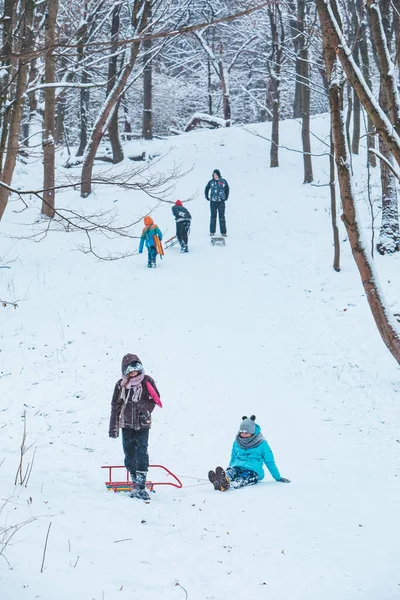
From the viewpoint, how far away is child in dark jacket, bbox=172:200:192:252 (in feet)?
55.2

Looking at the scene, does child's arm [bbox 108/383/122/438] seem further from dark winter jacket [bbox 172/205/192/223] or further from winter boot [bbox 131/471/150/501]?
dark winter jacket [bbox 172/205/192/223]

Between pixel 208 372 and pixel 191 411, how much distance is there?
1.49 m

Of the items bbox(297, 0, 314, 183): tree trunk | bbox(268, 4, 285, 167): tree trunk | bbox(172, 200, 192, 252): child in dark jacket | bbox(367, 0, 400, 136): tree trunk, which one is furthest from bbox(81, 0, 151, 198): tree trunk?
bbox(367, 0, 400, 136): tree trunk

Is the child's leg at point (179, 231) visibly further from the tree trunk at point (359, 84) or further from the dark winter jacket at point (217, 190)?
the tree trunk at point (359, 84)

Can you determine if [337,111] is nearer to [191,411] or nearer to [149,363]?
[191,411]

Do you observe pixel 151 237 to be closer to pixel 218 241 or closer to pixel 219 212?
pixel 218 241

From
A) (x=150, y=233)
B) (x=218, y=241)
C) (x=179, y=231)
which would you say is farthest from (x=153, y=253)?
(x=218, y=241)

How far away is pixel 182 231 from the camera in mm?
17250

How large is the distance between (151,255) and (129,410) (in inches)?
383

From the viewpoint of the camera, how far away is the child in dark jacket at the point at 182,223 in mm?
16828

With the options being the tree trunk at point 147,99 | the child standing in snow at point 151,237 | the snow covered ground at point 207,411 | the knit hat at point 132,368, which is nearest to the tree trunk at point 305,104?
the snow covered ground at point 207,411

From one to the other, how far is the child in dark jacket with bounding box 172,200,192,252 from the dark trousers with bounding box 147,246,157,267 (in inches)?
53.7

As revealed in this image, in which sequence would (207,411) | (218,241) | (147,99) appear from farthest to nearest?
(147,99) → (218,241) → (207,411)

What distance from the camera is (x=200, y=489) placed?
7203 millimetres
